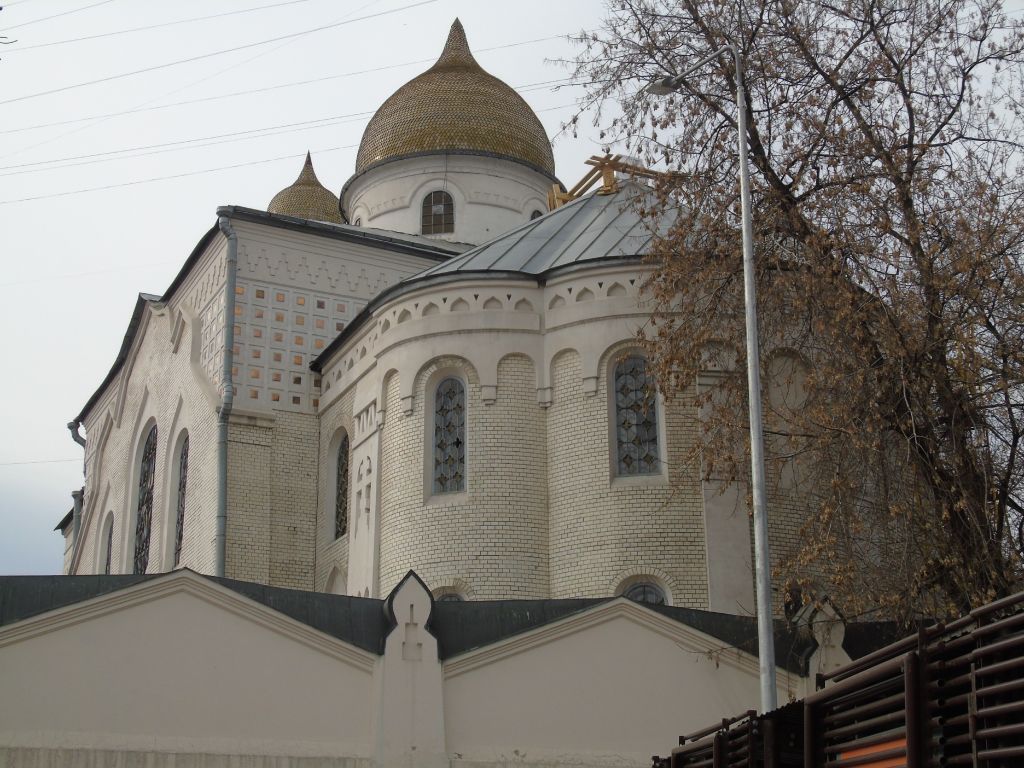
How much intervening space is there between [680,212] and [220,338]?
1251 centimetres

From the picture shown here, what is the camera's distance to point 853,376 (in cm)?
1577

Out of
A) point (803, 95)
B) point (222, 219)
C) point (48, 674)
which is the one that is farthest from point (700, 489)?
point (222, 219)

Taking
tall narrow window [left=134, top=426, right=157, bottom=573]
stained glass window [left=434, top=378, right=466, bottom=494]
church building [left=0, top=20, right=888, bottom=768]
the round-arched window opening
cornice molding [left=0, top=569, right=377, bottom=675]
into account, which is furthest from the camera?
tall narrow window [left=134, top=426, right=157, bottom=573]

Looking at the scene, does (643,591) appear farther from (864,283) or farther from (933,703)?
(933,703)

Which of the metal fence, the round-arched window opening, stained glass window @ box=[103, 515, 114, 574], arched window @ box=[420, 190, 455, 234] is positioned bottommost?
the metal fence

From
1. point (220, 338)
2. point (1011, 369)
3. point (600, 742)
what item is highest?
point (220, 338)

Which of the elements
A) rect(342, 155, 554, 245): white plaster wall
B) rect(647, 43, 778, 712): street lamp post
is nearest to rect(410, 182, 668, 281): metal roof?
rect(647, 43, 778, 712): street lamp post

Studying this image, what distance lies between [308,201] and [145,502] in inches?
499

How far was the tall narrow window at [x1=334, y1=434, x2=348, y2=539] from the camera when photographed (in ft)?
83.4

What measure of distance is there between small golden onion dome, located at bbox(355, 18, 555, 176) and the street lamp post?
1672cm

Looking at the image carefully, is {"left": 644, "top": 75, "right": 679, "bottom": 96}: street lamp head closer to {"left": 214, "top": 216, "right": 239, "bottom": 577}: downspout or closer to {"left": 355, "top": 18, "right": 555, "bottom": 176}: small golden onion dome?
{"left": 214, "top": 216, "right": 239, "bottom": 577}: downspout

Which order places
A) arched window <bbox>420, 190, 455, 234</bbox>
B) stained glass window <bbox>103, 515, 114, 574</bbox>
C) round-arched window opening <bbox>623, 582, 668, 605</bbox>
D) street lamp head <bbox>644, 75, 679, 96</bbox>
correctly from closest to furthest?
1. street lamp head <bbox>644, 75, 679, 96</bbox>
2. round-arched window opening <bbox>623, 582, 668, 605</bbox>
3. arched window <bbox>420, 190, 455, 234</bbox>
4. stained glass window <bbox>103, 515, 114, 574</bbox>

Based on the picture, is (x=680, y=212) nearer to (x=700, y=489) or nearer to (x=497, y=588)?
(x=700, y=489)

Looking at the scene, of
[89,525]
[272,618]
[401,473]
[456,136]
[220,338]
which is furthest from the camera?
[89,525]
